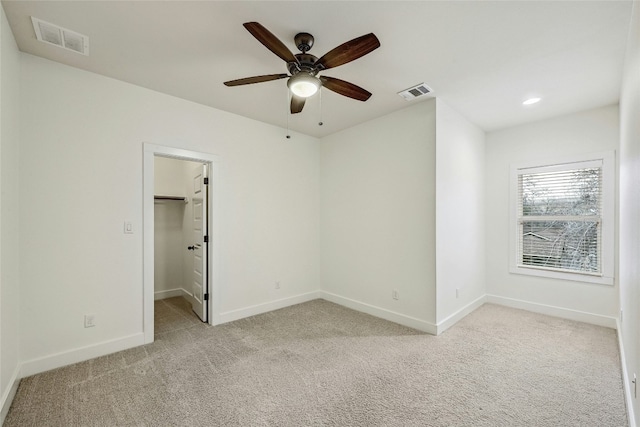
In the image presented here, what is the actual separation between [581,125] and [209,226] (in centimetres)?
503

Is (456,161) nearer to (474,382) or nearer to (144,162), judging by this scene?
(474,382)

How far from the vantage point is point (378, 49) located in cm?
234

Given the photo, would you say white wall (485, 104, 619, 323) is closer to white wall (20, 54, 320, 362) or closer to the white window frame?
the white window frame

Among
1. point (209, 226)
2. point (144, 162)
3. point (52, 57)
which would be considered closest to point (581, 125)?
point (209, 226)

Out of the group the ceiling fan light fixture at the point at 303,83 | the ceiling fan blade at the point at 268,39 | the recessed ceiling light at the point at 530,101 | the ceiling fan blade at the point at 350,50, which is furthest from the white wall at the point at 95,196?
the recessed ceiling light at the point at 530,101

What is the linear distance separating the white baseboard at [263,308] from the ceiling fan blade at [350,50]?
3.11 metres

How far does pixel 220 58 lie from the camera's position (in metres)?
2.46

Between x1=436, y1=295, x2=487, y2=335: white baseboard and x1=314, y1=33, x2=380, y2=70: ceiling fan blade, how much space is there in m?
2.94

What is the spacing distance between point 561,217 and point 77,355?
19.2ft

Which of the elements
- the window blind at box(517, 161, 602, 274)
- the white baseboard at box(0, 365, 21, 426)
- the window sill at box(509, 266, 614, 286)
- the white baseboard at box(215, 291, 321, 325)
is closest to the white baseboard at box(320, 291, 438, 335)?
the white baseboard at box(215, 291, 321, 325)

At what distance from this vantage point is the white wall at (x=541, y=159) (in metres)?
3.50

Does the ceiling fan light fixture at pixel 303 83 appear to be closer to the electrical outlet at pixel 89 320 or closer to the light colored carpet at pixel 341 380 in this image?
the light colored carpet at pixel 341 380

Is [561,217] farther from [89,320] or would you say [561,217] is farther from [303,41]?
[89,320]

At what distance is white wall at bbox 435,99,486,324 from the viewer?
3314mm
